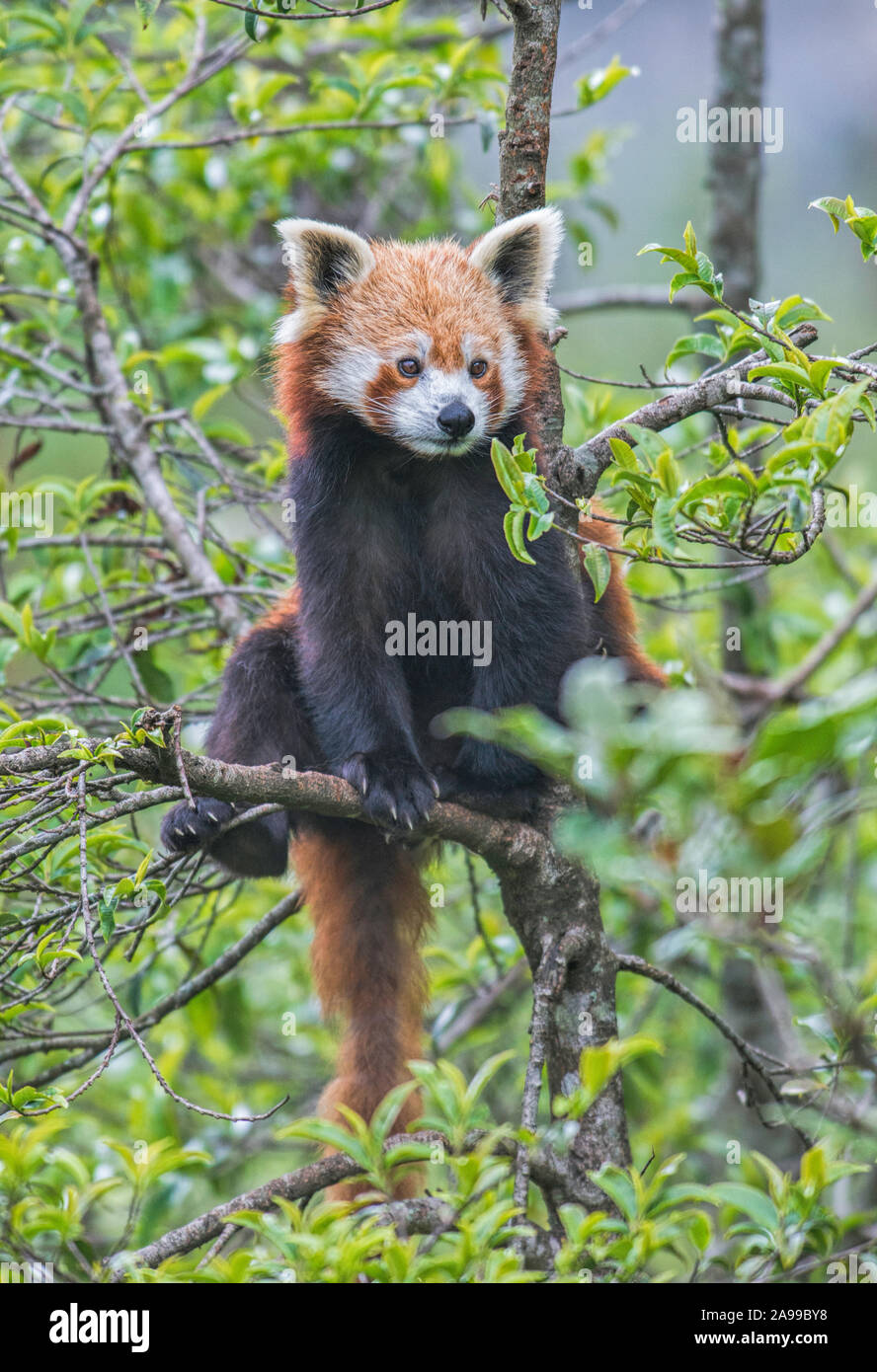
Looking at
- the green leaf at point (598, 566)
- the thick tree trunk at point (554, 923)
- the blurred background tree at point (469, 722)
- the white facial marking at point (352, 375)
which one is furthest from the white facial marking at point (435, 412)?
the green leaf at point (598, 566)

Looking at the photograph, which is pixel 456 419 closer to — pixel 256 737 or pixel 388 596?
pixel 388 596

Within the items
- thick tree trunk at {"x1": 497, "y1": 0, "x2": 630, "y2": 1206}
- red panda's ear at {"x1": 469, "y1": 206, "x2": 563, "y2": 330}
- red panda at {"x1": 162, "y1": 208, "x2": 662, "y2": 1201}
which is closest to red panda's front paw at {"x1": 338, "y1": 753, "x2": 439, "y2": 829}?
red panda at {"x1": 162, "y1": 208, "x2": 662, "y2": 1201}

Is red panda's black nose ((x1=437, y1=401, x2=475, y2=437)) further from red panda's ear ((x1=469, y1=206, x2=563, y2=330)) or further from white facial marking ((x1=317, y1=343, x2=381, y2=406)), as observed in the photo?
red panda's ear ((x1=469, y1=206, x2=563, y2=330))

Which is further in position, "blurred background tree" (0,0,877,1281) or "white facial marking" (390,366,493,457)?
"white facial marking" (390,366,493,457)

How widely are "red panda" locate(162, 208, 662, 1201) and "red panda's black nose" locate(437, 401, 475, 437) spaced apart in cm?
1

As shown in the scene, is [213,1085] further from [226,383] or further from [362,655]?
[226,383]

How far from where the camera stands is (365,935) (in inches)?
175

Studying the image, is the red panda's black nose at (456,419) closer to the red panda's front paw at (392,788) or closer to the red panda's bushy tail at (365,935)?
the red panda's front paw at (392,788)

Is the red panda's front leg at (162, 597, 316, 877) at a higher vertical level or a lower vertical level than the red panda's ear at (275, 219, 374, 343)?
lower

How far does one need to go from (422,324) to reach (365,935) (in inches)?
84.2

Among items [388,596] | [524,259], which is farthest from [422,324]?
[388,596]

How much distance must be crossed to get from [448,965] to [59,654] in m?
2.16

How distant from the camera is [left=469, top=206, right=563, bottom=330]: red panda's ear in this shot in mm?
4188
